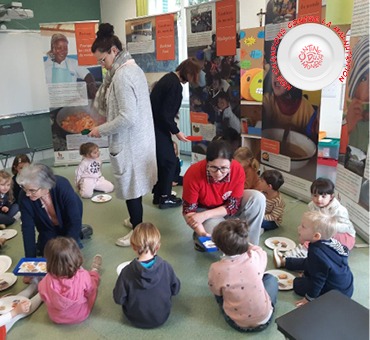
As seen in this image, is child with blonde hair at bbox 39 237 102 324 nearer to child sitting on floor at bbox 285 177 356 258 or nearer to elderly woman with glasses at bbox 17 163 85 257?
elderly woman with glasses at bbox 17 163 85 257

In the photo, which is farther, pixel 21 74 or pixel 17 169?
pixel 21 74

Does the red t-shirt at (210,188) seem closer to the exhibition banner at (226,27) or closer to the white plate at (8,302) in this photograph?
the white plate at (8,302)

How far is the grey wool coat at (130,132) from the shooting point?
233 centimetres

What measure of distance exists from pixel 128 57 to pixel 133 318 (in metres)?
1.59

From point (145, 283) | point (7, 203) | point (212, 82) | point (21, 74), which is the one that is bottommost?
point (7, 203)

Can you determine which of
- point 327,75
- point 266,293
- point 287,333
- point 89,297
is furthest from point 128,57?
point 287,333

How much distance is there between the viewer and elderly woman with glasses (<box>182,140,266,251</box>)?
2.39 m

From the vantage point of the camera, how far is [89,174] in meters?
3.87

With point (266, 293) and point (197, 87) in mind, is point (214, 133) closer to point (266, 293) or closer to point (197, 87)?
point (197, 87)

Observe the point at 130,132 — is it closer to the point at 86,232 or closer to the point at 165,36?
the point at 86,232

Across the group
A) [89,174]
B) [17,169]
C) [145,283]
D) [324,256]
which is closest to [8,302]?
[145,283]

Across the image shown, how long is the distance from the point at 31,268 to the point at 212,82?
2.50m

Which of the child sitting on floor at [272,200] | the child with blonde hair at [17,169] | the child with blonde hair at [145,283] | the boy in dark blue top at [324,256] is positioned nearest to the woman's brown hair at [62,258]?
the child with blonde hair at [145,283]

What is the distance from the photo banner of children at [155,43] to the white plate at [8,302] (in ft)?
9.80
